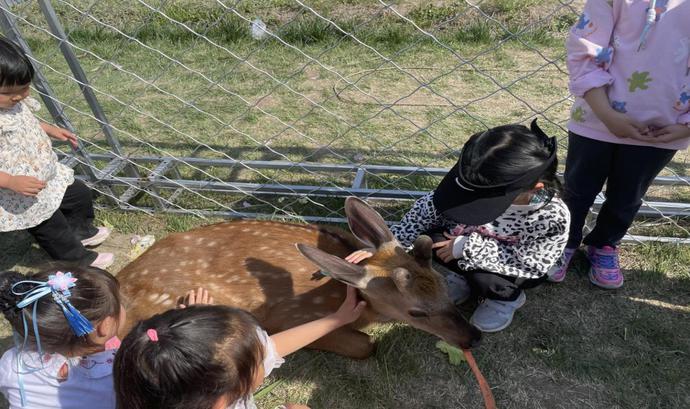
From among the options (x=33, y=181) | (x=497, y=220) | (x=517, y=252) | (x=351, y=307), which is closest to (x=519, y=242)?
(x=517, y=252)

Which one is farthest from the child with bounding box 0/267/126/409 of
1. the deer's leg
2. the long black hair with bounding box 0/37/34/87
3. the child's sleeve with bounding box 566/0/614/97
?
the child's sleeve with bounding box 566/0/614/97

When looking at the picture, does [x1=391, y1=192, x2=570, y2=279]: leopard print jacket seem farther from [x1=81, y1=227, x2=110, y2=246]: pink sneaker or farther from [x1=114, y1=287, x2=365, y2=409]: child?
[x1=81, y1=227, x2=110, y2=246]: pink sneaker

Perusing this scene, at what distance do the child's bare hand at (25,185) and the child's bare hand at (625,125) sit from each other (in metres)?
2.87

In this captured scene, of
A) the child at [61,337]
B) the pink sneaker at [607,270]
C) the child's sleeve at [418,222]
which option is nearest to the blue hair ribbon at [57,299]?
the child at [61,337]

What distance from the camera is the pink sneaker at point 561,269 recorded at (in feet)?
9.81

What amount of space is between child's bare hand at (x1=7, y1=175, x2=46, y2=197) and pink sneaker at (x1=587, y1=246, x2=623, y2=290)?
312 centimetres

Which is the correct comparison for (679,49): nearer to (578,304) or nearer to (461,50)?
(578,304)

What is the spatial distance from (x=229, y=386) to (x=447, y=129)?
311 centimetres

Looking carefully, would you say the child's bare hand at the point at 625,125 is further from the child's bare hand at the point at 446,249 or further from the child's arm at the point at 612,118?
the child's bare hand at the point at 446,249

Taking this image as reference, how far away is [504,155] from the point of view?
2.20m

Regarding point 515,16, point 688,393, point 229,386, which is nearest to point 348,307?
point 229,386

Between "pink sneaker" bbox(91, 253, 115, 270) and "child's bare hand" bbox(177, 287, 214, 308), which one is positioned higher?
"child's bare hand" bbox(177, 287, 214, 308)

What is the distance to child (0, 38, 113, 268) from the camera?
8.89ft

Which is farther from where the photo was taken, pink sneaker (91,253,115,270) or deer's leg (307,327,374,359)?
pink sneaker (91,253,115,270)
